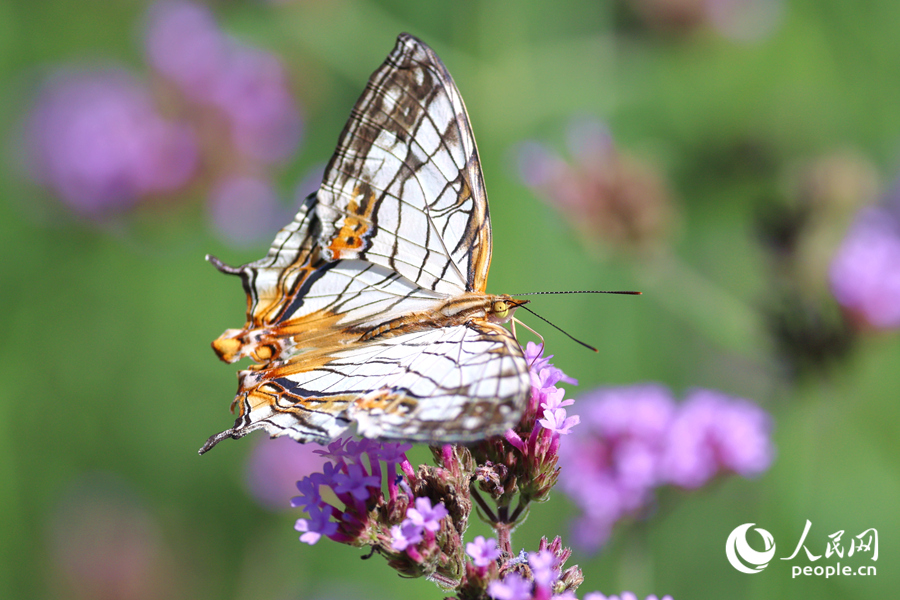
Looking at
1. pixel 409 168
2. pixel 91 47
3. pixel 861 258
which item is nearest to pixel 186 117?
pixel 91 47

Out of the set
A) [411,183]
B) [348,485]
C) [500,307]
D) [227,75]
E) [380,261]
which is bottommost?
[348,485]

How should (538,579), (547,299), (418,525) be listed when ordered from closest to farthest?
1. (538,579)
2. (418,525)
3. (547,299)

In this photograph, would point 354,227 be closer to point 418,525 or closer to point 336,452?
point 336,452

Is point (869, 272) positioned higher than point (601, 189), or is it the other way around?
point (601, 189)

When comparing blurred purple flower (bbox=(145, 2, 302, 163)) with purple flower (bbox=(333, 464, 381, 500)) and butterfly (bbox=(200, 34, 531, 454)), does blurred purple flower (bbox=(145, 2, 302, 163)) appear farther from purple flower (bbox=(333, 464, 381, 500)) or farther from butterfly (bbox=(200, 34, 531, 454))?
purple flower (bbox=(333, 464, 381, 500))

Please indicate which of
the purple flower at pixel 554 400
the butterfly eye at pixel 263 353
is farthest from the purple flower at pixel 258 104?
the purple flower at pixel 554 400

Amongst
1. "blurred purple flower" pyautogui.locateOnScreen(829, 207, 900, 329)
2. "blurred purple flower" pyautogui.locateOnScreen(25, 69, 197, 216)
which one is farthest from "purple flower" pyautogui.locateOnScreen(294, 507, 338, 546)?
"blurred purple flower" pyautogui.locateOnScreen(25, 69, 197, 216)

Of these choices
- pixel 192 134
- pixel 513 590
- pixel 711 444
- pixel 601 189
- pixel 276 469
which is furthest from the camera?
pixel 192 134
